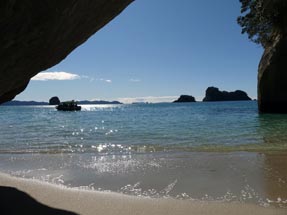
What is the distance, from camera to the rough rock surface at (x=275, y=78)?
37062mm

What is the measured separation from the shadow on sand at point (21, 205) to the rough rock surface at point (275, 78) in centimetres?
3447

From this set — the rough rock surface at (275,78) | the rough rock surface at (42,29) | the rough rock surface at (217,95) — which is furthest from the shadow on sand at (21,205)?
the rough rock surface at (217,95)

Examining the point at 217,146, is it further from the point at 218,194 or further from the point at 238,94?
the point at 238,94

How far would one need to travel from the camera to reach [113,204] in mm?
6312

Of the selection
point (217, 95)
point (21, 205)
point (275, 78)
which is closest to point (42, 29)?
point (21, 205)

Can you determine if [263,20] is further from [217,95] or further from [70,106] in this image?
[217,95]

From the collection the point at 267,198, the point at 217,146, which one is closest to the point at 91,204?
the point at 267,198

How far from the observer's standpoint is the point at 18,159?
1259 centimetres

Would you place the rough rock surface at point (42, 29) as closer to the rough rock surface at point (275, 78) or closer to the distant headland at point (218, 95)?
the rough rock surface at point (275, 78)

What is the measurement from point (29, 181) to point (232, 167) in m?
5.10

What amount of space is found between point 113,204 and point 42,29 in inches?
123

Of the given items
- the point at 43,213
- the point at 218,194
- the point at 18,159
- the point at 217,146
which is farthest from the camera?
the point at 217,146

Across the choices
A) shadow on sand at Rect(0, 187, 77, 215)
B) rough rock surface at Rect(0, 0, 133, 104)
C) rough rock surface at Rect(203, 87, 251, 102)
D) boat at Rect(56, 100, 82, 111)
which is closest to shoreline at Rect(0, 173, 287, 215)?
shadow on sand at Rect(0, 187, 77, 215)

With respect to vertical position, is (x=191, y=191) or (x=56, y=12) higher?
(x=56, y=12)
